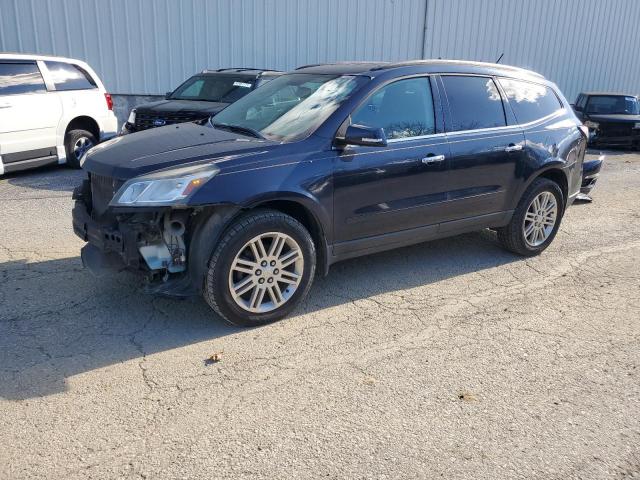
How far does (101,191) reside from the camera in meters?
4.11

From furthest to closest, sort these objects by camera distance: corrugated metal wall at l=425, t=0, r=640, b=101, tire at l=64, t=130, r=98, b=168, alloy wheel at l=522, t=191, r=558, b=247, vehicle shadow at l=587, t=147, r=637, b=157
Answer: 1. corrugated metal wall at l=425, t=0, r=640, b=101
2. vehicle shadow at l=587, t=147, r=637, b=157
3. tire at l=64, t=130, r=98, b=168
4. alloy wheel at l=522, t=191, r=558, b=247

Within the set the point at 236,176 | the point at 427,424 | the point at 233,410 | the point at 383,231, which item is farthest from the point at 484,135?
the point at 233,410

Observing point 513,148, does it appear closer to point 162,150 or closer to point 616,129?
point 162,150

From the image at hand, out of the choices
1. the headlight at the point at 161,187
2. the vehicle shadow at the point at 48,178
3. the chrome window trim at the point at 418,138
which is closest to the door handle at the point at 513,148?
the chrome window trim at the point at 418,138

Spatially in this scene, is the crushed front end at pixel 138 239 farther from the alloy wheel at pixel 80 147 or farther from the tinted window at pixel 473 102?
the alloy wheel at pixel 80 147

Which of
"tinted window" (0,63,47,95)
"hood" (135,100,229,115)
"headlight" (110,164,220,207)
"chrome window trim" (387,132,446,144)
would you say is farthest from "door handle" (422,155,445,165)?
"tinted window" (0,63,47,95)

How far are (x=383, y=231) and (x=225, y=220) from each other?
4.59 feet

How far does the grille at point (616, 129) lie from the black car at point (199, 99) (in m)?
9.26

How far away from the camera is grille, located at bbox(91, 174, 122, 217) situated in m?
3.92

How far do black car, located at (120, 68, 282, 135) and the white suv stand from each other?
0.61m

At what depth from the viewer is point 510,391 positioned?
136 inches

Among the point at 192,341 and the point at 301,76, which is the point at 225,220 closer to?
the point at 192,341

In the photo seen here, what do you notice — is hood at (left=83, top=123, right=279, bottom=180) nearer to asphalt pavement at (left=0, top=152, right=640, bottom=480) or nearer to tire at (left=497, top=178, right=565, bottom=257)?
asphalt pavement at (left=0, top=152, right=640, bottom=480)

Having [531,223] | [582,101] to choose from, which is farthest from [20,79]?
[582,101]
